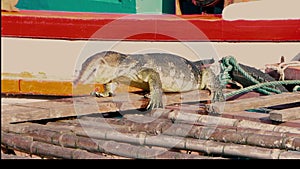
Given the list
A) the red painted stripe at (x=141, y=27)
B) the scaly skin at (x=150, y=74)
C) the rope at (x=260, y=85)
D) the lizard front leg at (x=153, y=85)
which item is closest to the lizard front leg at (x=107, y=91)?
the scaly skin at (x=150, y=74)

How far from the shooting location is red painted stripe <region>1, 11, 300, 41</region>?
5.59 meters

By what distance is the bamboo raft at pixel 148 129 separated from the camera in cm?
384

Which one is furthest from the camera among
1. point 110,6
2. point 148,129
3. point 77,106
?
point 110,6

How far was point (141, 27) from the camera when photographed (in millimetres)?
5754

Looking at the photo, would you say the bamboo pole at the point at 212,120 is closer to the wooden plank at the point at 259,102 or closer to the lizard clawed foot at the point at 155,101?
the lizard clawed foot at the point at 155,101

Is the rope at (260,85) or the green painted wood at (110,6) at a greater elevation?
the green painted wood at (110,6)

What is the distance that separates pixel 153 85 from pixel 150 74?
0.44 ft

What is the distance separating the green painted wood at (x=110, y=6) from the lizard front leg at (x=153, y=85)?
1.96 meters

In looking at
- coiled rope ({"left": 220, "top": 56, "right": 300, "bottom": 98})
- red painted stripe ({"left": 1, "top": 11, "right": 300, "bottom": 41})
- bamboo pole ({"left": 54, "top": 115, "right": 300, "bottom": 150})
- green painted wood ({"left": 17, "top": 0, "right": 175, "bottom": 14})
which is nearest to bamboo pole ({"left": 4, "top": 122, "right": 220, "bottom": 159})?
bamboo pole ({"left": 54, "top": 115, "right": 300, "bottom": 150})

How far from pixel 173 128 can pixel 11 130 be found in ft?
3.41

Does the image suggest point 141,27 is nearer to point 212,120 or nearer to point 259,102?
point 259,102

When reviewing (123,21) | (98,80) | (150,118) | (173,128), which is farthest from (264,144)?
(123,21)

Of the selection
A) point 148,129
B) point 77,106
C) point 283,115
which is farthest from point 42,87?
point 283,115
